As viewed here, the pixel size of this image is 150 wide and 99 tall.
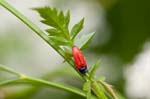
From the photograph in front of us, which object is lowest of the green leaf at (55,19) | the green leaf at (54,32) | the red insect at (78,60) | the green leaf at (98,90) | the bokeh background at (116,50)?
the green leaf at (98,90)

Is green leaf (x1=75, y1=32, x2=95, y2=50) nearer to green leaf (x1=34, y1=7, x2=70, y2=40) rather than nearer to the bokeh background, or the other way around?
green leaf (x1=34, y1=7, x2=70, y2=40)

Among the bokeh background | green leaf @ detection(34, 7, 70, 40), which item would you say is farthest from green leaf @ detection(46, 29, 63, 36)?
the bokeh background

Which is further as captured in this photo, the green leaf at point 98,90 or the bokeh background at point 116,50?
the bokeh background at point 116,50

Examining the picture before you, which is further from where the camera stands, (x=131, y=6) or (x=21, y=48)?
(x=21, y=48)

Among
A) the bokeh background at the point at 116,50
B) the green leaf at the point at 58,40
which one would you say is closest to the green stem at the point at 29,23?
the green leaf at the point at 58,40

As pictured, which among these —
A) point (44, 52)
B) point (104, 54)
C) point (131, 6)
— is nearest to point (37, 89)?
point (104, 54)

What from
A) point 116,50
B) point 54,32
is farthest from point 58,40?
point 116,50

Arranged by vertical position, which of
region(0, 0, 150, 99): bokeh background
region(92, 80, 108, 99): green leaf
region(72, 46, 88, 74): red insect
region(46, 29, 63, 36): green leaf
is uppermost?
region(0, 0, 150, 99): bokeh background

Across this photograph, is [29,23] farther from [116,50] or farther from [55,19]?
[116,50]

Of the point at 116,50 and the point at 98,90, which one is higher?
the point at 116,50

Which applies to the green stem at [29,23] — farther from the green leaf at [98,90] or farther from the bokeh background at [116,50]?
the bokeh background at [116,50]

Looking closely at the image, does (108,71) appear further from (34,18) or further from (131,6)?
(34,18)
